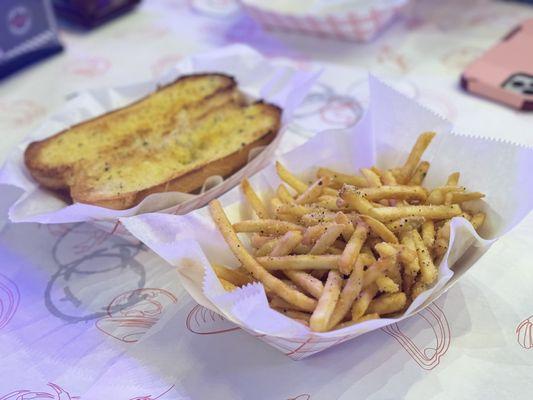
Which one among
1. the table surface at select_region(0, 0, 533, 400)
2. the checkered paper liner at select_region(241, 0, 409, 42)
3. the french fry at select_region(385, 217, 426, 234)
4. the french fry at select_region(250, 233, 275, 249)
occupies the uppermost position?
the french fry at select_region(385, 217, 426, 234)

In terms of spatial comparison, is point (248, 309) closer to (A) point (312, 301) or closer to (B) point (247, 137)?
(A) point (312, 301)

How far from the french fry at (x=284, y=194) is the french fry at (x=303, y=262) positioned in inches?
7.2

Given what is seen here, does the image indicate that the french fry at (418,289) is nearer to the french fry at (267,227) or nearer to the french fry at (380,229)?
the french fry at (380,229)

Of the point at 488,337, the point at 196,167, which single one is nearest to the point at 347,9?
the point at 196,167

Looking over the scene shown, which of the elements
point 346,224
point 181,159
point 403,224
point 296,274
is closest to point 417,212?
point 403,224

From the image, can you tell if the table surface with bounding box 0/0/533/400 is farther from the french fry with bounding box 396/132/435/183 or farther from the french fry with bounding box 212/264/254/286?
the french fry with bounding box 396/132/435/183

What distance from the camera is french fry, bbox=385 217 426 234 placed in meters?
0.98

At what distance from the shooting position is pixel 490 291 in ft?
3.52

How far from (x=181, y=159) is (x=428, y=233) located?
59 cm

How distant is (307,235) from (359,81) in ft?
3.19

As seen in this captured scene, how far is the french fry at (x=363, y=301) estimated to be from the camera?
873mm

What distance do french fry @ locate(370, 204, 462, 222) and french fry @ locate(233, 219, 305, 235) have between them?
14cm

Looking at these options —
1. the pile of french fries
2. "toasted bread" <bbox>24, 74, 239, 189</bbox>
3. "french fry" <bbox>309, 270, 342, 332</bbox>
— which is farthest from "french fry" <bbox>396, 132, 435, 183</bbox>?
"toasted bread" <bbox>24, 74, 239, 189</bbox>

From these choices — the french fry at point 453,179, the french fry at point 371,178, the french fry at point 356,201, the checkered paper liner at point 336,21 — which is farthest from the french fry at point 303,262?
the checkered paper liner at point 336,21
